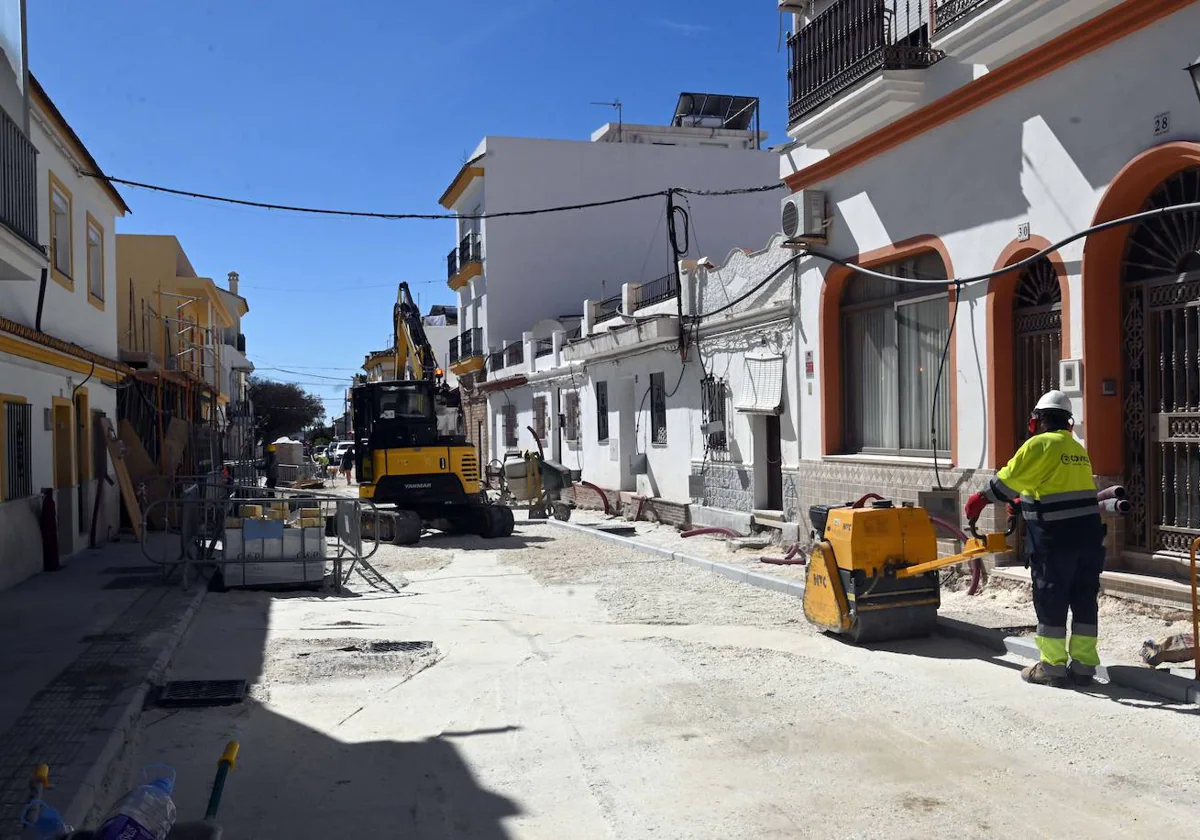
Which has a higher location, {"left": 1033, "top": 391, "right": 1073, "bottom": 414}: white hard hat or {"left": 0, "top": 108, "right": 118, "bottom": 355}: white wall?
{"left": 0, "top": 108, "right": 118, "bottom": 355}: white wall

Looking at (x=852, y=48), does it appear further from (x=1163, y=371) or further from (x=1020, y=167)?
(x=1163, y=371)

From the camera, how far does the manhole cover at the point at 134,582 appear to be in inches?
462

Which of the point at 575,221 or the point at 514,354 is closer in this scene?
the point at 514,354

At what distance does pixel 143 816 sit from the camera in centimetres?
330

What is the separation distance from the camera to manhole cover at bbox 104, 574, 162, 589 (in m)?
11.7

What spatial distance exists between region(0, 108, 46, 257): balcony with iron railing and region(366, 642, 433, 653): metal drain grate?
4685 millimetres

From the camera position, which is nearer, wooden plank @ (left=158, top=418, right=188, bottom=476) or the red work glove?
the red work glove

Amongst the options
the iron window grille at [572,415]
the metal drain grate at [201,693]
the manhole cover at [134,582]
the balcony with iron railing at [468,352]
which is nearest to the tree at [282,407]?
the balcony with iron railing at [468,352]

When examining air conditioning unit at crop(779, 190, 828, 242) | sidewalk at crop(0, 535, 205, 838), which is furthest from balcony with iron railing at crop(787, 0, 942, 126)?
sidewalk at crop(0, 535, 205, 838)

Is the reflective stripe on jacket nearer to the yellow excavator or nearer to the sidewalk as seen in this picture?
the sidewalk

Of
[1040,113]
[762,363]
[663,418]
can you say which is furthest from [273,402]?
[1040,113]

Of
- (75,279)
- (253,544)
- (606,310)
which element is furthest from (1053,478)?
(606,310)

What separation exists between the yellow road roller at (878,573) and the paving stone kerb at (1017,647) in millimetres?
294

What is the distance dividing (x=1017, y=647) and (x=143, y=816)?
649 cm
